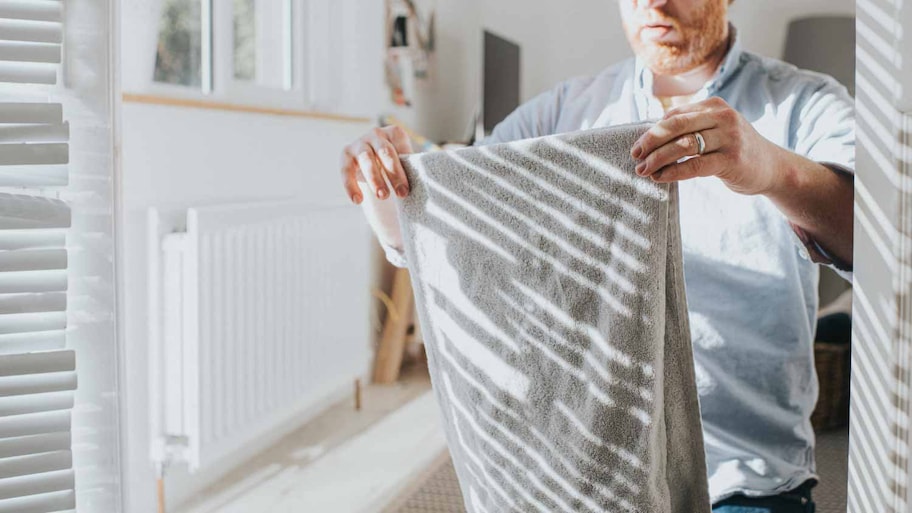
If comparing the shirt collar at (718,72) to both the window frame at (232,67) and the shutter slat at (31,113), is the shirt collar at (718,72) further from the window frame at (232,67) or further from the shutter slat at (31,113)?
the window frame at (232,67)

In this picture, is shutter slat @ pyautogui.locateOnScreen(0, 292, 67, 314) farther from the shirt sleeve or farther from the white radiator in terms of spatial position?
the white radiator

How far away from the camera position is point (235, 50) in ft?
9.13

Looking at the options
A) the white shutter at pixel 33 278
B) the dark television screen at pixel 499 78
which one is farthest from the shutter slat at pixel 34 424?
the dark television screen at pixel 499 78

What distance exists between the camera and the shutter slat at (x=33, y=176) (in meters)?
0.85

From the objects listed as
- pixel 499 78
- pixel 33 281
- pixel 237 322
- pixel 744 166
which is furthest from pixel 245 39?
pixel 744 166

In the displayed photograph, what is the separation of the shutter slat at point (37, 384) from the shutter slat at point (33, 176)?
7.4 inches

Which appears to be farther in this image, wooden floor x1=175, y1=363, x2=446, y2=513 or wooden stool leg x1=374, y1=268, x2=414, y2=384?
wooden stool leg x1=374, y1=268, x2=414, y2=384

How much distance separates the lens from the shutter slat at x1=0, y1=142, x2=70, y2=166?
2.74 feet

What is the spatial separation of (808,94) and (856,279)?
593 mm

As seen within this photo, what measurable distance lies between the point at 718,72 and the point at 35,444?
3.34 feet

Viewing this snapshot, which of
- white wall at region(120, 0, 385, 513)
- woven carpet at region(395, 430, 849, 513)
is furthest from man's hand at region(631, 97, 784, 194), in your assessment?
woven carpet at region(395, 430, 849, 513)

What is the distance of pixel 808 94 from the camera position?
48.5 inches

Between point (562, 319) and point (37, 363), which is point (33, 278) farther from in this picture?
point (562, 319)

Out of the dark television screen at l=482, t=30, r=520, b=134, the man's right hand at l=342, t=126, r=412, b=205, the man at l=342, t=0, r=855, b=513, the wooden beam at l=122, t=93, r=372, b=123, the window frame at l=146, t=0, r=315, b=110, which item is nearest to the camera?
the man's right hand at l=342, t=126, r=412, b=205
